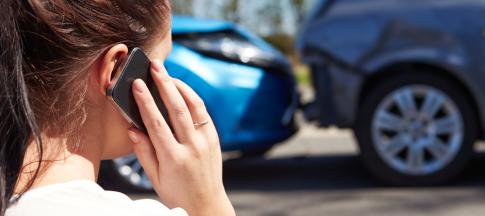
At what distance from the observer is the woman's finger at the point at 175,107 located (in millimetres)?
1182

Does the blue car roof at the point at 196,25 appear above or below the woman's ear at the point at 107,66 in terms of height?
below

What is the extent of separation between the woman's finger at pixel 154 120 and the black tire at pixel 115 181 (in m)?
3.81

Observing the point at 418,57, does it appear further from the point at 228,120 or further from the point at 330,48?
the point at 228,120

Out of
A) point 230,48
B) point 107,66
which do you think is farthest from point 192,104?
point 230,48

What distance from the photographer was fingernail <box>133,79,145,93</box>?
116 centimetres

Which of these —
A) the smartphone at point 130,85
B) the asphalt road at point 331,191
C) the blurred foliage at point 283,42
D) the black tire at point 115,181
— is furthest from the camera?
the blurred foliage at point 283,42

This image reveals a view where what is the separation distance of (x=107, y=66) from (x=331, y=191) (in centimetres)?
397

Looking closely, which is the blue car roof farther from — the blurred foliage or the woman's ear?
the blurred foliage

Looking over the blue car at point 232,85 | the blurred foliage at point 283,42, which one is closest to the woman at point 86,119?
the blue car at point 232,85

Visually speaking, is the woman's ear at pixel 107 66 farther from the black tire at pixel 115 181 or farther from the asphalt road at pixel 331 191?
the black tire at pixel 115 181

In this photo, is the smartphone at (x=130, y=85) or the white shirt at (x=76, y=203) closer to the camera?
the white shirt at (x=76, y=203)

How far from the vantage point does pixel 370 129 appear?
4.95 metres

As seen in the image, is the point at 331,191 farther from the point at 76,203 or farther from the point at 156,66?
the point at 76,203

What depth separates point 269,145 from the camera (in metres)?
5.17
